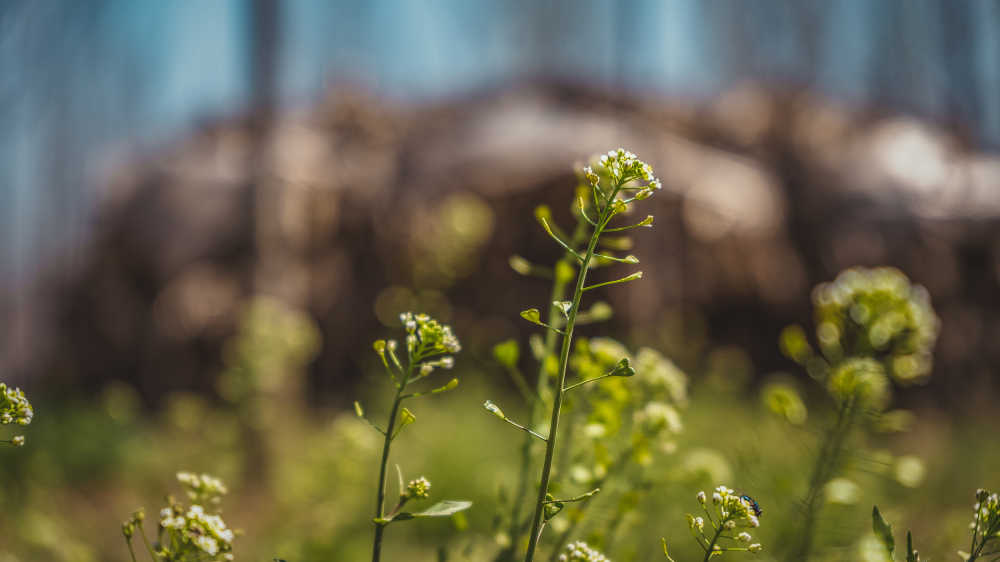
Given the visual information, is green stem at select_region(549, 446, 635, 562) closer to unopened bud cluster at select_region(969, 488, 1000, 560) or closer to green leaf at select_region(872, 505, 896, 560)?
green leaf at select_region(872, 505, 896, 560)

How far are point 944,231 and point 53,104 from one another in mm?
11692

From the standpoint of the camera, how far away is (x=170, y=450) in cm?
427

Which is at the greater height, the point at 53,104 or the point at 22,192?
the point at 53,104

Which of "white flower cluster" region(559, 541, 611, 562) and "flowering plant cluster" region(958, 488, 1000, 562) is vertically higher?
"flowering plant cluster" region(958, 488, 1000, 562)

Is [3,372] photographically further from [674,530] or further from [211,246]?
[674,530]

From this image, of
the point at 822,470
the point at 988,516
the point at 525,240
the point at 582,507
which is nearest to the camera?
the point at 988,516

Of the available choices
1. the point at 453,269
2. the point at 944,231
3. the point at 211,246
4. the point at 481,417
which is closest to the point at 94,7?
the point at 211,246

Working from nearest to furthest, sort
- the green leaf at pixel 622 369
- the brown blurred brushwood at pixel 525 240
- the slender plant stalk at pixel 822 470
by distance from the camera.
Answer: the green leaf at pixel 622 369
the slender plant stalk at pixel 822 470
the brown blurred brushwood at pixel 525 240

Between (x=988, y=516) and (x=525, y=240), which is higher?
(x=525, y=240)

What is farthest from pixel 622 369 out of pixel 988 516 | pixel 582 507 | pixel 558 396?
pixel 988 516

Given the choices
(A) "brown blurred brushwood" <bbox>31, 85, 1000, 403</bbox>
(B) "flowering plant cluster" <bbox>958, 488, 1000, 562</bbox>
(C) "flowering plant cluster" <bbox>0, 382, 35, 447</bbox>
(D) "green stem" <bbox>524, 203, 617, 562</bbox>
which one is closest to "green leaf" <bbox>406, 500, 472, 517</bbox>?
(D) "green stem" <bbox>524, 203, 617, 562</bbox>

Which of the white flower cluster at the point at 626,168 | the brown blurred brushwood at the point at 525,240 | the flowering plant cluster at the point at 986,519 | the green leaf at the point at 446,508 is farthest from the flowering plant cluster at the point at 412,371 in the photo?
the brown blurred brushwood at the point at 525,240

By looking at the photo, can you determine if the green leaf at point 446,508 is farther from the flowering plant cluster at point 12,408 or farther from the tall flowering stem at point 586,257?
the flowering plant cluster at point 12,408

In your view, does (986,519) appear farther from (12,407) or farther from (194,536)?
(12,407)
